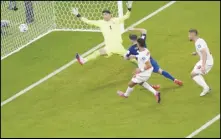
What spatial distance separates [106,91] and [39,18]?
4593 millimetres

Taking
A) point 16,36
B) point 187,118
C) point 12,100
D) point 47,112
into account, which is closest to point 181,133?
point 187,118

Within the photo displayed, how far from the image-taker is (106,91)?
14445mm

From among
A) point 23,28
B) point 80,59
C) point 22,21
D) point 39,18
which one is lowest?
point 80,59

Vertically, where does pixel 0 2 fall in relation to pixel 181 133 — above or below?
above

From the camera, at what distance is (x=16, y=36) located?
56.3 ft

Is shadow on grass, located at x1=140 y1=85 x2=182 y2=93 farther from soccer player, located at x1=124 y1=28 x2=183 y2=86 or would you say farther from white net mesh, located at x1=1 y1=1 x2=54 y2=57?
white net mesh, located at x1=1 y1=1 x2=54 y2=57

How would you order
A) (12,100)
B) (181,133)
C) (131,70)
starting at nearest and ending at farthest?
(181,133)
(12,100)
(131,70)

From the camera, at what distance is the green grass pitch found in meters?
13.0

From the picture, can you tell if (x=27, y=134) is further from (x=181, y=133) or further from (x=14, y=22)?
(x=14, y=22)

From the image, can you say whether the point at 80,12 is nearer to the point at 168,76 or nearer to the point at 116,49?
the point at 116,49

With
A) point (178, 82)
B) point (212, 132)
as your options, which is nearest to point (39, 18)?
point (178, 82)

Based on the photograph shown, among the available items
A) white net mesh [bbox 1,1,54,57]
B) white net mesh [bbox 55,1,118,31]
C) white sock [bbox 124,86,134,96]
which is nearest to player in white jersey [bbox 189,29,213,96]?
white sock [bbox 124,86,134,96]

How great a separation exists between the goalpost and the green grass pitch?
35cm

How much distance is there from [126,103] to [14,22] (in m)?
5.42
